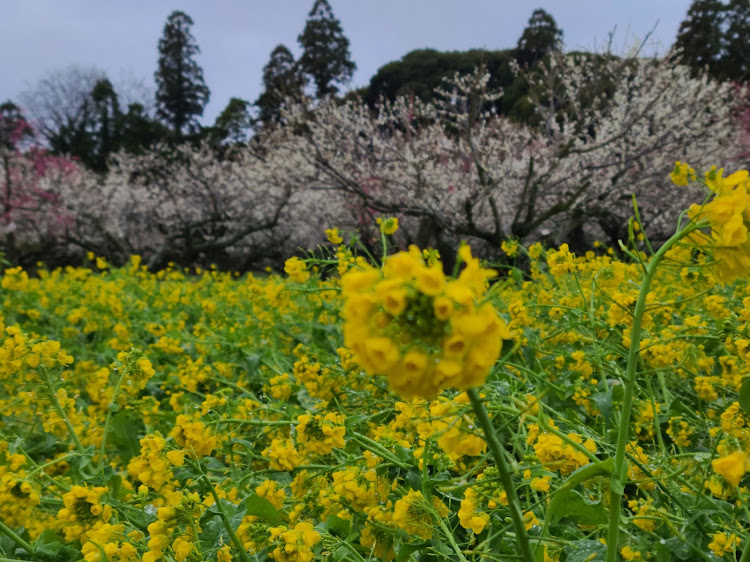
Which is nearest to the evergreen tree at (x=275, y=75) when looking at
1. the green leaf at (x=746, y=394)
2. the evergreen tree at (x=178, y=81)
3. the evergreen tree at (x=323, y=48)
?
the evergreen tree at (x=323, y=48)

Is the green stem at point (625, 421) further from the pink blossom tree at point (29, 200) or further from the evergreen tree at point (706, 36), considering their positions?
the evergreen tree at point (706, 36)

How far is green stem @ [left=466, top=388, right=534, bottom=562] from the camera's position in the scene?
0.55 m

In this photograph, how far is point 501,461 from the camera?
1.92ft

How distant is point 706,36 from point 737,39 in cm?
86

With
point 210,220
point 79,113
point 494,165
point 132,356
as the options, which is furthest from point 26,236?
point 132,356

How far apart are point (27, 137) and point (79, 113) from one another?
598 cm

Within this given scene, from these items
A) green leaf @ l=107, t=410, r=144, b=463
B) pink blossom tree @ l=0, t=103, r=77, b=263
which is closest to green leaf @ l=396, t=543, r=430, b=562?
green leaf @ l=107, t=410, r=144, b=463

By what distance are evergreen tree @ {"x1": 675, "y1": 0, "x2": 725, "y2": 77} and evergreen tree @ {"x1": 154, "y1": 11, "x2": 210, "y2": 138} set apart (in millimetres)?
20682

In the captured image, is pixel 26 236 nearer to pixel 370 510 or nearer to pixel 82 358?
pixel 82 358

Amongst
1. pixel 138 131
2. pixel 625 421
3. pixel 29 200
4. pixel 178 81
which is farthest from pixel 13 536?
pixel 178 81

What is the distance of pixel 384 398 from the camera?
1.91 metres

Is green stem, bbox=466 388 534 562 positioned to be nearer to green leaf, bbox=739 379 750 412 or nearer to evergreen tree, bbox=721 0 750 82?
green leaf, bbox=739 379 750 412

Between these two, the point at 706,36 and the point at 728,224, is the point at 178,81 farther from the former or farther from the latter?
the point at 728,224

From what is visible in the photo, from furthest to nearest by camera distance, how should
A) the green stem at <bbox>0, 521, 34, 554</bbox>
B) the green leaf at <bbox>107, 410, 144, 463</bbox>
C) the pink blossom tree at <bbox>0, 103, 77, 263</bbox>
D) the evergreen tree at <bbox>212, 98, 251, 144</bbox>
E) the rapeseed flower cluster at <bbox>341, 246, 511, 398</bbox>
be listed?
the evergreen tree at <bbox>212, 98, 251, 144</bbox>
the pink blossom tree at <bbox>0, 103, 77, 263</bbox>
the green leaf at <bbox>107, 410, 144, 463</bbox>
the green stem at <bbox>0, 521, 34, 554</bbox>
the rapeseed flower cluster at <bbox>341, 246, 511, 398</bbox>
